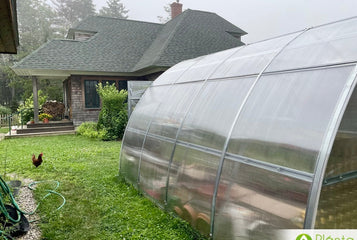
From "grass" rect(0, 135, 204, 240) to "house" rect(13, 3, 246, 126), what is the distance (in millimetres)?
6004

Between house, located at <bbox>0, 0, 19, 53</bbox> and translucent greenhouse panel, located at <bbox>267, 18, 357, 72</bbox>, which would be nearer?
translucent greenhouse panel, located at <bbox>267, 18, 357, 72</bbox>

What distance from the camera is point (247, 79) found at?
10.8ft

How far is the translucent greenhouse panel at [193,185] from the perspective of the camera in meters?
3.10

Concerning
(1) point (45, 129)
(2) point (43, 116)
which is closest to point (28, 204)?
(1) point (45, 129)

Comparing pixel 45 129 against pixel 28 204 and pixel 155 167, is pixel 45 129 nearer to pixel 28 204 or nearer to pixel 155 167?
pixel 28 204

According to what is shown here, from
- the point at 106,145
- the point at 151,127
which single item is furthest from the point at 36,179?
the point at 106,145

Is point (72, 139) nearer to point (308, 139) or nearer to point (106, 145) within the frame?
point (106, 145)

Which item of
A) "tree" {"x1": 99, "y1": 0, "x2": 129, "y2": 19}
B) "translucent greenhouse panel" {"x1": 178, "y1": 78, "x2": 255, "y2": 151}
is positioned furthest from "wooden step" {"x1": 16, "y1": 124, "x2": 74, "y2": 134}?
"tree" {"x1": 99, "y1": 0, "x2": 129, "y2": 19}

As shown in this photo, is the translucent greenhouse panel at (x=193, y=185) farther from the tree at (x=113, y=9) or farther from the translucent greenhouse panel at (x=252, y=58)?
the tree at (x=113, y=9)

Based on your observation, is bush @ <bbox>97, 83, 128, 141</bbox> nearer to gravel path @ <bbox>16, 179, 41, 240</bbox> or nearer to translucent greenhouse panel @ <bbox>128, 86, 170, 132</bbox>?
gravel path @ <bbox>16, 179, 41, 240</bbox>

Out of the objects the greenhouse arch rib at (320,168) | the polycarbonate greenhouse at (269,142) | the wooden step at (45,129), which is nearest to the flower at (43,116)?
the wooden step at (45,129)

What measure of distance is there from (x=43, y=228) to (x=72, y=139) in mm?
8149

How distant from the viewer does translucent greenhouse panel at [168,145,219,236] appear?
3.10 metres

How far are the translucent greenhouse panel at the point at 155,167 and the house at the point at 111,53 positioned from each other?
8.25 metres
